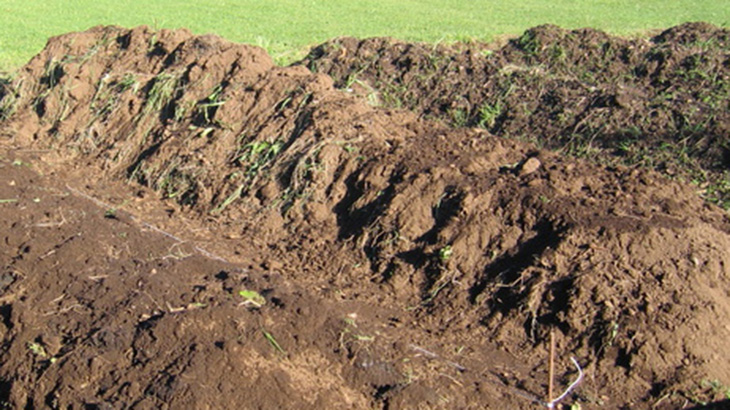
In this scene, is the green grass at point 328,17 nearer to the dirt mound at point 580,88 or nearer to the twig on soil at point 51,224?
the dirt mound at point 580,88

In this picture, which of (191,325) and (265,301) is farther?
(265,301)

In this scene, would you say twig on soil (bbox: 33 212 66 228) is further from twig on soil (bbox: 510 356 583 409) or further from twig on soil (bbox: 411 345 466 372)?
twig on soil (bbox: 510 356 583 409)

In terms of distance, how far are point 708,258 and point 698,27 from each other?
18.7 feet

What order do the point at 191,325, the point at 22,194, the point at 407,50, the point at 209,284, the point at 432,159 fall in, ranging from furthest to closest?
the point at 407,50 < the point at 22,194 < the point at 432,159 < the point at 209,284 < the point at 191,325

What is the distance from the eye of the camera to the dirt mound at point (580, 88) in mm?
7227

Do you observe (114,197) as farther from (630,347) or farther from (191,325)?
(630,347)

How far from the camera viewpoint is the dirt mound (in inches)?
285

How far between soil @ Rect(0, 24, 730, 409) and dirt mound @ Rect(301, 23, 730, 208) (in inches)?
2.6

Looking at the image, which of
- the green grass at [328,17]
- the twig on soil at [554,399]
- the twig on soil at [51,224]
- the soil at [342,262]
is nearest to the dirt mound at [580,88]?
the soil at [342,262]

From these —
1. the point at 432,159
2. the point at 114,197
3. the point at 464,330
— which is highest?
the point at 432,159

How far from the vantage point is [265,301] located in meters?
4.87

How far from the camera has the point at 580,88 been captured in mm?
8156

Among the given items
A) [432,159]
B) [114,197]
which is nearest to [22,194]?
[114,197]

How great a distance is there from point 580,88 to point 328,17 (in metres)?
12.8
